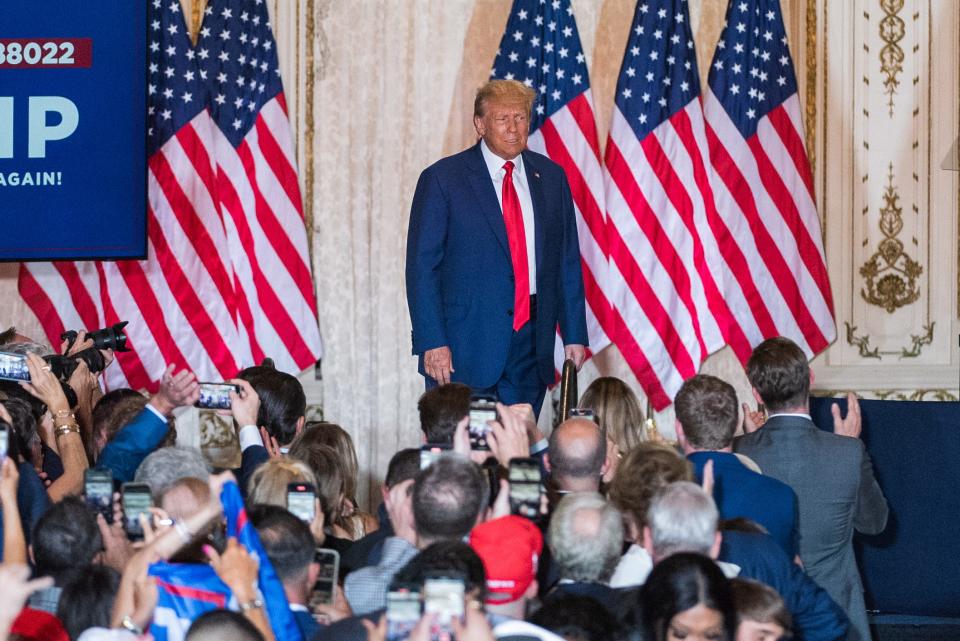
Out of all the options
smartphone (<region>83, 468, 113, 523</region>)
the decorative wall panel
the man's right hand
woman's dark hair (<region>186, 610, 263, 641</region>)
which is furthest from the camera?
the decorative wall panel

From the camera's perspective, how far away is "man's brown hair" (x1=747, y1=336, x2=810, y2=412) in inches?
185

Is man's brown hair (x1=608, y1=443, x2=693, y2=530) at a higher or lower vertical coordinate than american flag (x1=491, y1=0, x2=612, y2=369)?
lower

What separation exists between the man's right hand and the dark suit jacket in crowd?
50.3 inches

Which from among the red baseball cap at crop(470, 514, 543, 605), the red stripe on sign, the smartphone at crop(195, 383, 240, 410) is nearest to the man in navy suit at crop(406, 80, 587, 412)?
the smartphone at crop(195, 383, 240, 410)

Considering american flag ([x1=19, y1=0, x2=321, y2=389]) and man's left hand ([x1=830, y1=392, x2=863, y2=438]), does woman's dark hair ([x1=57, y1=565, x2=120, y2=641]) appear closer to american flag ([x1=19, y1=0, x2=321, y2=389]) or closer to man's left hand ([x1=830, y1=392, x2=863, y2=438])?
man's left hand ([x1=830, y1=392, x2=863, y2=438])

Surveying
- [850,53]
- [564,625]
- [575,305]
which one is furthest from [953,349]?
[564,625]

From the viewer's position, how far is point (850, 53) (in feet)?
25.6

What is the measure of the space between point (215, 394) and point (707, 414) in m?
1.45

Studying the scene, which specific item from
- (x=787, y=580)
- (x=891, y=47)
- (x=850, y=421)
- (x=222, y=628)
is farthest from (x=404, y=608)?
(x=891, y=47)

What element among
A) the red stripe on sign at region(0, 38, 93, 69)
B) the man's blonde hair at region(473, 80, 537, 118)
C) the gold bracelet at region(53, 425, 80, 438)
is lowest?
the gold bracelet at region(53, 425, 80, 438)

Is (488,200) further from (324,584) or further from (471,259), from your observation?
(324,584)

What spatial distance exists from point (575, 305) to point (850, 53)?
282cm

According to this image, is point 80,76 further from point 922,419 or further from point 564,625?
point 564,625

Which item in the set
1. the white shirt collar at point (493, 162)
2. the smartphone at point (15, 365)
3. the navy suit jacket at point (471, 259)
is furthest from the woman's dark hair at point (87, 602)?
the white shirt collar at point (493, 162)
